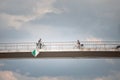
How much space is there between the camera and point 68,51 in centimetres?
5206

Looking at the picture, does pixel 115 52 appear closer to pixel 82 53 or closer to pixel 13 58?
pixel 82 53

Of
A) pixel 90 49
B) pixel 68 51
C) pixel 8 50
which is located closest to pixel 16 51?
pixel 8 50

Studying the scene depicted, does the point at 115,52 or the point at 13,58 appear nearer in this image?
the point at 115,52

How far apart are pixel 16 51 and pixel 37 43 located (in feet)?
12.0

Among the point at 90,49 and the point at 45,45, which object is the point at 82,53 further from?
the point at 45,45

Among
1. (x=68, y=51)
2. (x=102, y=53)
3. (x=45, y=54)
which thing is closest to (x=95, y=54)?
(x=102, y=53)

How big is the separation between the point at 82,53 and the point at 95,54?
2.42 metres

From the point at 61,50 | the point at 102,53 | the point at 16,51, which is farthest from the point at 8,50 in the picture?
the point at 102,53

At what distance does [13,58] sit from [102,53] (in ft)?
50.1

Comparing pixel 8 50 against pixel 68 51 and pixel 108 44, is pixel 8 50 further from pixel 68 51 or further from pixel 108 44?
pixel 108 44

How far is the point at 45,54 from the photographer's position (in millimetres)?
Answer: 54031

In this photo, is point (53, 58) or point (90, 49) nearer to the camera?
point (90, 49)

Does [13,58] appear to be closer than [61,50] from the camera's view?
No

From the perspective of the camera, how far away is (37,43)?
52.8 meters
